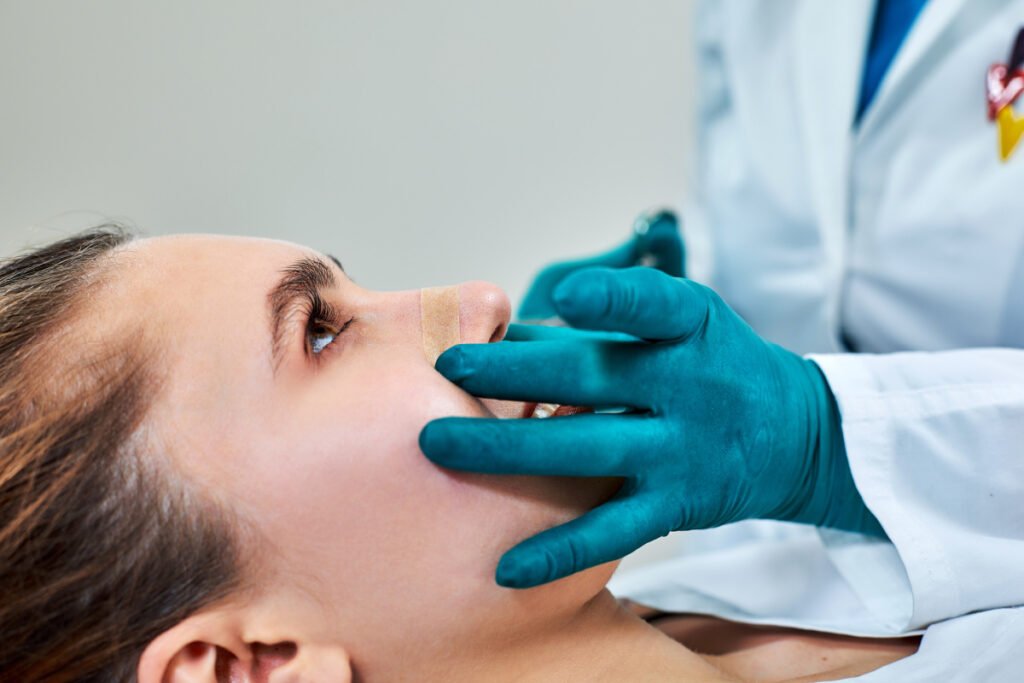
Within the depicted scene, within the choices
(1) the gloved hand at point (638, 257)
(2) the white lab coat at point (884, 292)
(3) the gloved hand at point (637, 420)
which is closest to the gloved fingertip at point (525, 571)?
(3) the gloved hand at point (637, 420)

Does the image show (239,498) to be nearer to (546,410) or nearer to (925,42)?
(546,410)

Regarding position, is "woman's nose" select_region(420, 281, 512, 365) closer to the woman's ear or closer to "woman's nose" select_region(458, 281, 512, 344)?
"woman's nose" select_region(458, 281, 512, 344)

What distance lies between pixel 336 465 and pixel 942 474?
644mm

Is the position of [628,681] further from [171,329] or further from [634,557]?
[634,557]

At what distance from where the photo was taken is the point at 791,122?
4.66 ft

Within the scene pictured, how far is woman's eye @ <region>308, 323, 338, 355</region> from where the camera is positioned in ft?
2.75

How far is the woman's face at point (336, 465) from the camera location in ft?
2.46

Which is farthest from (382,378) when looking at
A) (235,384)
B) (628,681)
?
(628,681)

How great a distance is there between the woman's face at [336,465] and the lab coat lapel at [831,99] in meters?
0.76

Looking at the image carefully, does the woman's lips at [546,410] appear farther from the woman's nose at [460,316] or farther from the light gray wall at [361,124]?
the light gray wall at [361,124]

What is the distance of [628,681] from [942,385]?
0.47 meters

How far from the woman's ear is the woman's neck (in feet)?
0.40

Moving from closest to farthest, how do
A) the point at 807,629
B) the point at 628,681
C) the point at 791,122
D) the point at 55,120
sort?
the point at 628,681
the point at 807,629
the point at 791,122
the point at 55,120

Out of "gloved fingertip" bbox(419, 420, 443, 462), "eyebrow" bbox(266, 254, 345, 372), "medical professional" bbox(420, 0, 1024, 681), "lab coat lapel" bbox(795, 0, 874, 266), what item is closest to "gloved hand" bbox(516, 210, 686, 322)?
"medical professional" bbox(420, 0, 1024, 681)
